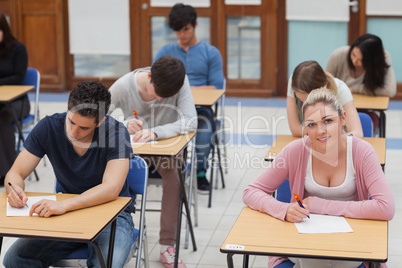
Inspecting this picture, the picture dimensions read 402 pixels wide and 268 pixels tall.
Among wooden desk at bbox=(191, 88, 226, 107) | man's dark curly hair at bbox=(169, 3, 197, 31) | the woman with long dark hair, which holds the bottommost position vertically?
wooden desk at bbox=(191, 88, 226, 107)

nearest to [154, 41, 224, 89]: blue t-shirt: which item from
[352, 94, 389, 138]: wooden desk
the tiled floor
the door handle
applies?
the tiled floor

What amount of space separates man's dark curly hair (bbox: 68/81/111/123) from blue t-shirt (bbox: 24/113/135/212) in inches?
3.9

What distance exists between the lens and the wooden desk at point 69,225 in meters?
2.34

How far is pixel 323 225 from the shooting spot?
2.39 metres

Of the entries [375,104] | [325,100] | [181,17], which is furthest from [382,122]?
[325,100]

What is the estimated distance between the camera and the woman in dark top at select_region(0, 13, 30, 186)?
16.3 feet

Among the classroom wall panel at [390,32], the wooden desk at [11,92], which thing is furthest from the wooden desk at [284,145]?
the classroom wall panel at [390,32]

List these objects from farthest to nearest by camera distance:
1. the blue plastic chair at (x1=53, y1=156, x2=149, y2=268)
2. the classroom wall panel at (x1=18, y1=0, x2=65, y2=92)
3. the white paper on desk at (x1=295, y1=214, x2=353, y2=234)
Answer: the classroom wall panel at (x1=18, y1=0, x2=65, y2=92)
the blue plastic chair at (x1=53, y1=156, x2=149, y2=268)
the white paper on desk at (x1=295, y1=214, x2=353, y2=234)

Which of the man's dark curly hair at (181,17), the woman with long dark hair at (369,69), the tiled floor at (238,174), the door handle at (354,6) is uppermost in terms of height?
the door handle at (354,6)

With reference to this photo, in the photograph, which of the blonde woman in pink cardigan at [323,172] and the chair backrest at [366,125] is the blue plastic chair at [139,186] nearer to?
the blonde woman in pink cardigan at [323,172]

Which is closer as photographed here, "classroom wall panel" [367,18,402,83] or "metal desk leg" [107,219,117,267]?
"metal desk leg" [107,219,117,267]

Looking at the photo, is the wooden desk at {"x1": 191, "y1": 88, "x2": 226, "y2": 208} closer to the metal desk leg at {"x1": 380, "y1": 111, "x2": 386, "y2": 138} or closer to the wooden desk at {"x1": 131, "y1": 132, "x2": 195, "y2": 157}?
the wooden desk at {"x1": 131, "y1": 132, "x2": 195, "y2": 157}

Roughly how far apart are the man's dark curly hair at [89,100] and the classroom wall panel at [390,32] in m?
5.12

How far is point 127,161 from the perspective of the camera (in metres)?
2.80
